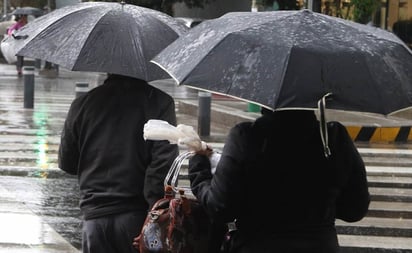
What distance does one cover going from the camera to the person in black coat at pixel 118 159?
393 centimetres

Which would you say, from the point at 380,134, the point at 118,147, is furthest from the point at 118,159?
the point at 380,134

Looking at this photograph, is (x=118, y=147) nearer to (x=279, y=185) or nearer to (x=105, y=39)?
(x=105, y=39)

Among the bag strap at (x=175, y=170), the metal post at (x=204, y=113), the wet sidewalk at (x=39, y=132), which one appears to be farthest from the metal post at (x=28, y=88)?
the bag strap at (x=175, y=170)

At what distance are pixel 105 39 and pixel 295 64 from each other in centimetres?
118

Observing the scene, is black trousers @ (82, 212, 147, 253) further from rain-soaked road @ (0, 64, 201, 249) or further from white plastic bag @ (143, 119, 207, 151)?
rain-soaked road @ (0, 64, 201, 249)

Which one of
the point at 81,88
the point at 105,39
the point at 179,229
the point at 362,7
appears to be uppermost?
the point at 105,39

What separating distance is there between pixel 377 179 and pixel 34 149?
16.3 feet

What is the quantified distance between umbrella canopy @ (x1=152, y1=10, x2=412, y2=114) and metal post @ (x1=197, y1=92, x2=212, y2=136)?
32.9 ft

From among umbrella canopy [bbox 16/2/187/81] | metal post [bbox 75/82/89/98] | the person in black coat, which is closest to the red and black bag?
the person in black coat

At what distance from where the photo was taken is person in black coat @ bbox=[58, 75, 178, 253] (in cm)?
393

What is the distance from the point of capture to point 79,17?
4.35 m

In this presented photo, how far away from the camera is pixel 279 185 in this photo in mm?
3389

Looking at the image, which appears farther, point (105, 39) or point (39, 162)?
point (39, 162)

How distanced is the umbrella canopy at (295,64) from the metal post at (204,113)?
10042 mm
